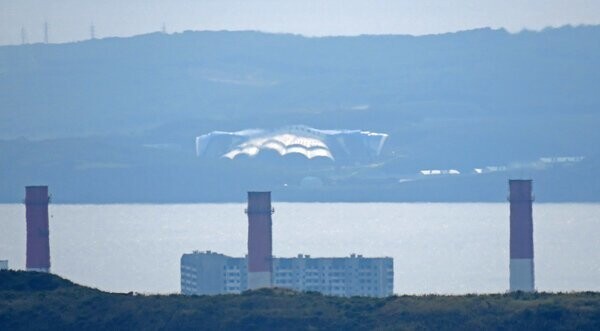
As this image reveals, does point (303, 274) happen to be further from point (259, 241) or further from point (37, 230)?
point (37, 230)

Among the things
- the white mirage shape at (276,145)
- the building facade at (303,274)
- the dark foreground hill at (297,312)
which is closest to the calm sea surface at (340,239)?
the building facade at (303,274)

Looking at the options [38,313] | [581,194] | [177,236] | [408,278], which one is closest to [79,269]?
[408,278]

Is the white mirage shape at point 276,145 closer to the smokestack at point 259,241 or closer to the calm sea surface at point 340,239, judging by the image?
the calm sea surface at point 340,239

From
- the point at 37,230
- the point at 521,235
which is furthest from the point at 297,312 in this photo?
the point at 37,230

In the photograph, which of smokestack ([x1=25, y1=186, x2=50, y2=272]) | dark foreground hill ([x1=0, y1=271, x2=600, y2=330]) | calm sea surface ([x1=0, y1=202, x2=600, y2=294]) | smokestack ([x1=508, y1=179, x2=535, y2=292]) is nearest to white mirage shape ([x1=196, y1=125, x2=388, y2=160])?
calm sea surface ([x1=0, y1=202, x2=600, y2=294])

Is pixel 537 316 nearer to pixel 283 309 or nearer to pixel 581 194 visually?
pixel 283 309

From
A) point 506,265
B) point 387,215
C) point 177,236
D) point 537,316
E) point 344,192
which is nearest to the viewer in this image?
point 537,316

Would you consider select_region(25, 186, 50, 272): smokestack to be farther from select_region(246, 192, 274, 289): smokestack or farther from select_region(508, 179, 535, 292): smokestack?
select_region(508, 179, 535, 292): smokestack
